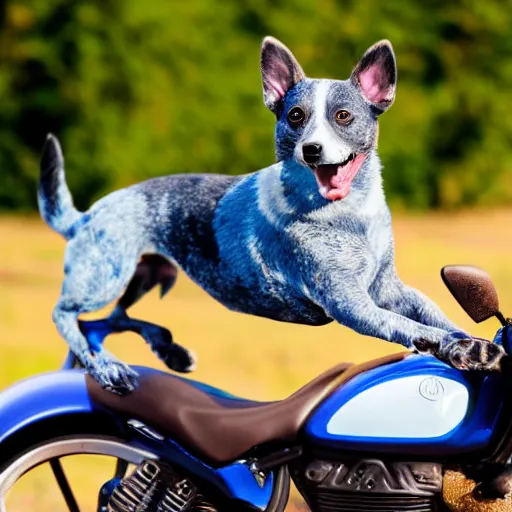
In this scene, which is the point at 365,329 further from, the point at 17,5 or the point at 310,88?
the point at 17,5

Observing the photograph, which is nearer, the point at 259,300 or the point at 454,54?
the point at 259,300

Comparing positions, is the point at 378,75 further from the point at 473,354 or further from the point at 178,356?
the point at 178,356

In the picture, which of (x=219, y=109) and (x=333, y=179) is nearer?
(x=333, y=179)

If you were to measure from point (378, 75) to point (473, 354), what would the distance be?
60cm

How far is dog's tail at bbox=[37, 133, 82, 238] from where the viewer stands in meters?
2.30

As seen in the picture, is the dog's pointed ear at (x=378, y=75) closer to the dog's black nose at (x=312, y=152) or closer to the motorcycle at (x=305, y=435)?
the dog's black nose at (x=312, y=152)

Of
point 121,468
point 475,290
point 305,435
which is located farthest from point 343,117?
point 121,468

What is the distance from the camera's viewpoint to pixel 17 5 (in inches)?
495

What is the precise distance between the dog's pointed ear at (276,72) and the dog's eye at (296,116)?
2.4 inches

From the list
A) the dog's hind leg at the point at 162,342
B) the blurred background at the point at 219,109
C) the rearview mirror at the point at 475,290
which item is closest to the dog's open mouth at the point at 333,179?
the rearview mirror at the point at 475,290

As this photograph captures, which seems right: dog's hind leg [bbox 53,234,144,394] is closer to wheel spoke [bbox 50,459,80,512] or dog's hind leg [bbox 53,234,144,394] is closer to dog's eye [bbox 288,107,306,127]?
wheel spoke [bbox 50,459,80,512]

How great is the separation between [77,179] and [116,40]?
A: 178 cm

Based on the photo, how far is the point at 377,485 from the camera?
6.43 feet

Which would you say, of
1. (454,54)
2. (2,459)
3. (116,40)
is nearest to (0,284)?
(116,40)
